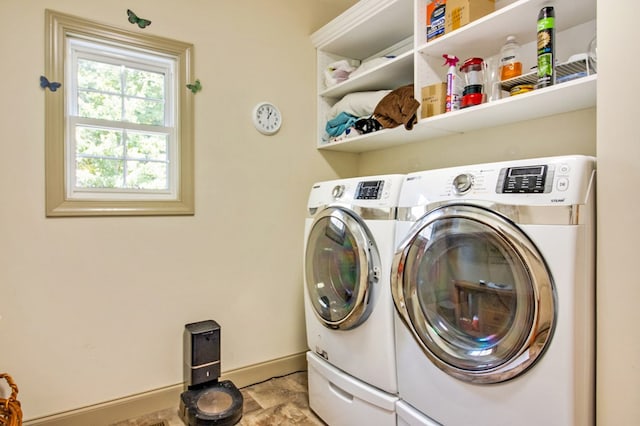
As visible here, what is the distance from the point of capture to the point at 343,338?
1729 mm

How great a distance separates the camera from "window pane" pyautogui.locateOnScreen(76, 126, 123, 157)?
1.87 m

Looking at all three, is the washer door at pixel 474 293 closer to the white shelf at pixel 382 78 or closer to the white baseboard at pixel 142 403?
the white shelf at pixel 382 78

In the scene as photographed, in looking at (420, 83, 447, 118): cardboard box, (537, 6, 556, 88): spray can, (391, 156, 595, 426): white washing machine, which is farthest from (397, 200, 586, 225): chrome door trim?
(420, 83, 447, 118): cardboard box

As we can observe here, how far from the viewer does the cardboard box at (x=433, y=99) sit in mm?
1743

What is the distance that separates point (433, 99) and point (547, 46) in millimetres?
509

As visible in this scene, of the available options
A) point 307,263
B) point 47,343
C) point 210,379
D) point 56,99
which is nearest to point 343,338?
point 307,263

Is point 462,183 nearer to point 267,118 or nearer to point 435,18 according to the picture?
point 435,18

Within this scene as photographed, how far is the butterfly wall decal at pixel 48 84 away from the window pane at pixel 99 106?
0.41 feet

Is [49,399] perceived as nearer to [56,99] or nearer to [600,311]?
[56,99]

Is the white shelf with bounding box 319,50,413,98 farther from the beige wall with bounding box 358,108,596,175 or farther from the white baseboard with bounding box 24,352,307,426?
the white baseboard with bounding box 24,352,307,426

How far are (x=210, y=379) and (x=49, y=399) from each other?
2.39 ft

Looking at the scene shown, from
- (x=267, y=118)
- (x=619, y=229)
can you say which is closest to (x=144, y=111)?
(x=267, y=118)

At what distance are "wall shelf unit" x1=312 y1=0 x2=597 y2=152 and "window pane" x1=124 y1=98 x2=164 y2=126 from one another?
101 cm

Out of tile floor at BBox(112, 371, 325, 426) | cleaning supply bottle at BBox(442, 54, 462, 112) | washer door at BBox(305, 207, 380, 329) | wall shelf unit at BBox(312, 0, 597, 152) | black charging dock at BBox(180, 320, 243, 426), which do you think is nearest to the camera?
wall shelf unit at BBox(312, 0, 597, 152)
